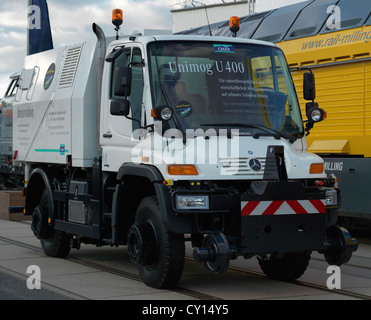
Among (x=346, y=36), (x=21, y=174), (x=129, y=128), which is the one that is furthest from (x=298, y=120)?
(x=21, y=174)

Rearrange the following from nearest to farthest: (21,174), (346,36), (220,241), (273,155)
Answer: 1. (220,241)
2. (273,155)
3. (346,36)
4. (21,174)

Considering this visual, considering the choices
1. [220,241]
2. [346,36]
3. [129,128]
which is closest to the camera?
[220,241]

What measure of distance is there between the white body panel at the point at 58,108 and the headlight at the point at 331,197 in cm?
316

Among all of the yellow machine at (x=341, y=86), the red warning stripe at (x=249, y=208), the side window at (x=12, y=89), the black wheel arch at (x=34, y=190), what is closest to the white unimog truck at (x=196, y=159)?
the red warning stripe at (x=249, y=208)

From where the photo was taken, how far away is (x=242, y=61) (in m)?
8.58

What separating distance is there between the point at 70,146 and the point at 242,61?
2731 millimetres

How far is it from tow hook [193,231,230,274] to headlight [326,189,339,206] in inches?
56.0

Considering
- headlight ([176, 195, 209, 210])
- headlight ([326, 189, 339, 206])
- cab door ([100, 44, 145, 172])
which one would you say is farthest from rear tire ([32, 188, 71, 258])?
headlight ([326, 189, 339, 206])

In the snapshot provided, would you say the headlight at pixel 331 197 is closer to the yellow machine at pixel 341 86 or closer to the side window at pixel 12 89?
the yellow machine at pixel 341 86

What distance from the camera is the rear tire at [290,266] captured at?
8492mm

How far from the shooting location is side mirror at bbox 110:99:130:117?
26.8ft

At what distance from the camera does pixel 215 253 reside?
7148 mm
